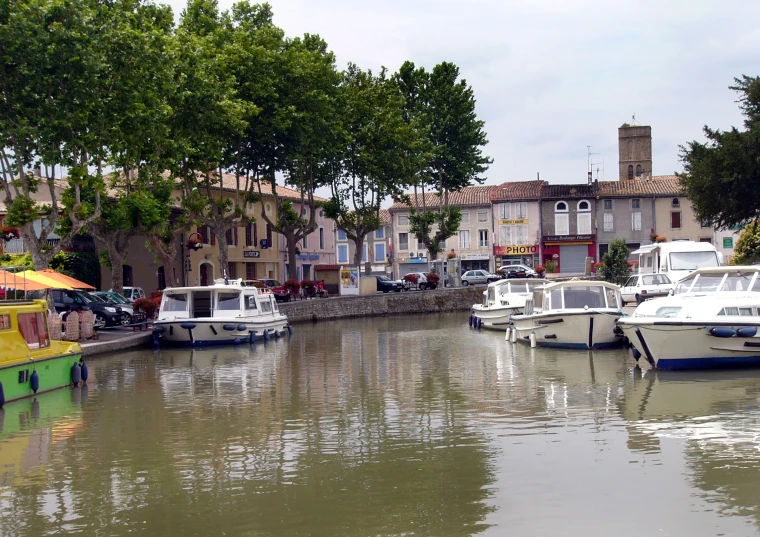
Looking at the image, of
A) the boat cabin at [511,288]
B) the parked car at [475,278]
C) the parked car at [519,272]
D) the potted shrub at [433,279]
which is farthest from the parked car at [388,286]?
the boat cabin at [511,288]

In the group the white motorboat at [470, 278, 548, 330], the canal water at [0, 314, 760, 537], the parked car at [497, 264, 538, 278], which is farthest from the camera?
the parked car at [497, 264, 538, 278]

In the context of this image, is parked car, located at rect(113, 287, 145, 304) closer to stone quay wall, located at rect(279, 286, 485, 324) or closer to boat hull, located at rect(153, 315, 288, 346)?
stone quay wall, located at rect(279, 286, 485, 324)

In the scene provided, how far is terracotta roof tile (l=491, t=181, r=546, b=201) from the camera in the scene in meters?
87.2

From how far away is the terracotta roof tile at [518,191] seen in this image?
87.2 meters

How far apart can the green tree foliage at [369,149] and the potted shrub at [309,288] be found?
11.9 feet

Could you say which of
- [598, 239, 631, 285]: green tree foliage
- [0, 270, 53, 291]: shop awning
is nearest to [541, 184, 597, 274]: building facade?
[598, 239, 631, 285]: green tree foliage

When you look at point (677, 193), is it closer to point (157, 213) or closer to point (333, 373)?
point (157, 213)

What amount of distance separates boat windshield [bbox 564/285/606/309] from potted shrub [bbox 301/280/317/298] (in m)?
29.4

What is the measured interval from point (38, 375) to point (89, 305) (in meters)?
16.3

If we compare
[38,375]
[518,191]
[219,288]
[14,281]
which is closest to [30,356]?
[38,375]

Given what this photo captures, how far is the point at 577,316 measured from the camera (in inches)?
1062

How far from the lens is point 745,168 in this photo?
131 ft

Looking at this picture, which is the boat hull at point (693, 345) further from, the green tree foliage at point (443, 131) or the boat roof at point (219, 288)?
the green tree foliage at point (443, 131)

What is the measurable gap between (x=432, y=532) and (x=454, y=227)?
184 feet
